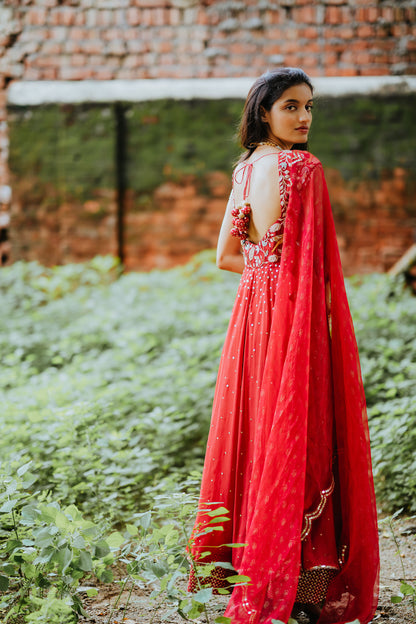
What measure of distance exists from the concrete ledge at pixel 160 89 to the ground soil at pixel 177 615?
5163mm

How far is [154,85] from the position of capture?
7.06 m

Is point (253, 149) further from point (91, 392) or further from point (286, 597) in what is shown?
point (91, 392)

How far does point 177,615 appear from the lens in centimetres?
243

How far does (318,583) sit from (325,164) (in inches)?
216

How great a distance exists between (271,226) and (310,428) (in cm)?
69

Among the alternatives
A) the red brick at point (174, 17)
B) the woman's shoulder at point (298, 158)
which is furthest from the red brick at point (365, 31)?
the woman's shoulder at point (298, 158)

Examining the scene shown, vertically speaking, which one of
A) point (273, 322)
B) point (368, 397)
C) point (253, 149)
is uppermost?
point (253, 149)

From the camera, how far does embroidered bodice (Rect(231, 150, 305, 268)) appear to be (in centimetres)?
219

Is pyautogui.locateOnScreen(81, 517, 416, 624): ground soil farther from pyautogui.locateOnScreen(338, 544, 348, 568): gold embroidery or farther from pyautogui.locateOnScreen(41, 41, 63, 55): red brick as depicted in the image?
pyautogui.locateOnScreen(41, 41, 63, 55): red brick

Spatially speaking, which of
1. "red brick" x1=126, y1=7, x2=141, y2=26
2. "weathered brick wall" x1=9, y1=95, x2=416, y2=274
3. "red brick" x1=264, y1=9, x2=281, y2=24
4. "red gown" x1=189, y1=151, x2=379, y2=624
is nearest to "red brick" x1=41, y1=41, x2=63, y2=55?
"weathered brick wall" x1=9, y1=95, x2=416, y2=274

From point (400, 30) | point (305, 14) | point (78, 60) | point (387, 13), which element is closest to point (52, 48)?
point (78, 60)

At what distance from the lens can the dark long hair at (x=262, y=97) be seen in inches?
90.4

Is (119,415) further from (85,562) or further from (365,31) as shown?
(365,31)

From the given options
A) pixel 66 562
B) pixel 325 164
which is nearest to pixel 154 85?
pixel 325 164
